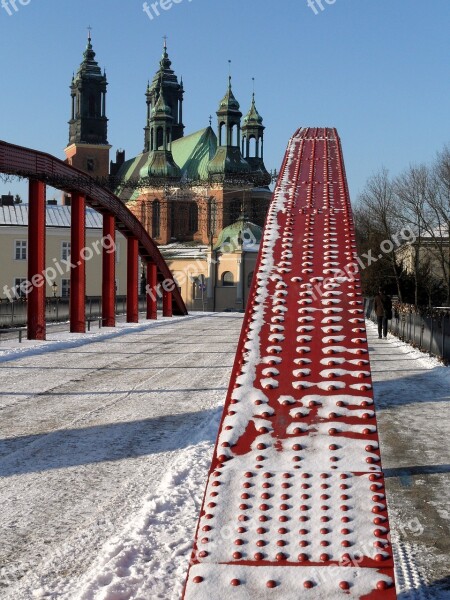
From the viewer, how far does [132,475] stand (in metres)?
8.41

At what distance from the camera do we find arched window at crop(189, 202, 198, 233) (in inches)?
3935

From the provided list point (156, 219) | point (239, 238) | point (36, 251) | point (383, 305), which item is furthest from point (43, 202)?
point (156, 219)

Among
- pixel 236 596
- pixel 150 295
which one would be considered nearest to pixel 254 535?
pixel 236 596

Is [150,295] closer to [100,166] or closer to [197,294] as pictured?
[197,294]

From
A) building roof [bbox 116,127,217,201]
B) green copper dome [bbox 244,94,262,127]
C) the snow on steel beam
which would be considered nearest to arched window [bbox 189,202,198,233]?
building roof [bbox 116,127,217,201]

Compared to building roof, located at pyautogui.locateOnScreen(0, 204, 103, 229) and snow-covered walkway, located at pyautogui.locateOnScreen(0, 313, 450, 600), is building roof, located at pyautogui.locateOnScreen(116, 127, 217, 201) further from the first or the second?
snow-covered walkway, located at pyautogui.locateOnScreen(0, 313, 450, 600)

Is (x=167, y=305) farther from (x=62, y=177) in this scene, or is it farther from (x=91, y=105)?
(x=91, y=105)

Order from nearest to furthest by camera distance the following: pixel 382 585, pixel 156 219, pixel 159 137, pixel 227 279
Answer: pixel 382 585 < pixel 227 279 < pixel 156 219 < pixel 159 137

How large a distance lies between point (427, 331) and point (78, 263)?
12386 mm

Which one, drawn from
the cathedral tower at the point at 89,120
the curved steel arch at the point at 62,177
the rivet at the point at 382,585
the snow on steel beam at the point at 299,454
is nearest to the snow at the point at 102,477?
the snow on steel beam at the point at 299,454

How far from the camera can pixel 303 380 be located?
4801 millimetres

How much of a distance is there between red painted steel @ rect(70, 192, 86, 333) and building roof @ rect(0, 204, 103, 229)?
119ft

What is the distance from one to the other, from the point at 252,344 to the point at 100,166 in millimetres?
113643

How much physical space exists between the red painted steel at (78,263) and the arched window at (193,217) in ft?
225
